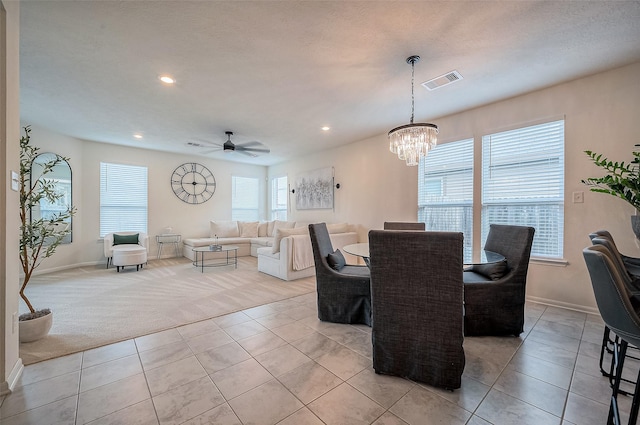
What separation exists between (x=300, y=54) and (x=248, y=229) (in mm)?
5295

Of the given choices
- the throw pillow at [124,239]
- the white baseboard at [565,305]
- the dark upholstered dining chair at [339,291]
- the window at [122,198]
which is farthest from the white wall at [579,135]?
the window at [122,198]

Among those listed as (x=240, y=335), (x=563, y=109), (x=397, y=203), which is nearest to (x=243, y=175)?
(x=397, y=203)

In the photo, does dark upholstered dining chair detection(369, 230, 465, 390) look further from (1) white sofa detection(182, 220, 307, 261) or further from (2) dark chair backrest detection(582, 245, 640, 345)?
(1) white sofa detection(182, 220, 307, 261)

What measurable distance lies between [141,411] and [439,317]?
185 centimetres

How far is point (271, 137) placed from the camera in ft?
16.6

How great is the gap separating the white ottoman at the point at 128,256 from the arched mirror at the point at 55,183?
939 mm

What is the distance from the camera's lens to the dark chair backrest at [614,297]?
1.01 metres

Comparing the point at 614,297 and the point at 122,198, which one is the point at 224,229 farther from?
the point at 614,297

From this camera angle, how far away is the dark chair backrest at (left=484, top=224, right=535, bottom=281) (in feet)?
7.29

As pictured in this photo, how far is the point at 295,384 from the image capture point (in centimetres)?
167

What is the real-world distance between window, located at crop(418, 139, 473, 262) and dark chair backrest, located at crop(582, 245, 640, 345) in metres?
2.61

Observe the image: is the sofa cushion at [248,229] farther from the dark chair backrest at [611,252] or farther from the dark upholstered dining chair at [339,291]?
the dark chair backrest at [611,252]

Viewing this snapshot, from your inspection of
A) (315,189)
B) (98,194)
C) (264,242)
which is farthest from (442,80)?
(98,194)

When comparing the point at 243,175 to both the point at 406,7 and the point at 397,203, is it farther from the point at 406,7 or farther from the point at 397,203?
the point at 406,7
